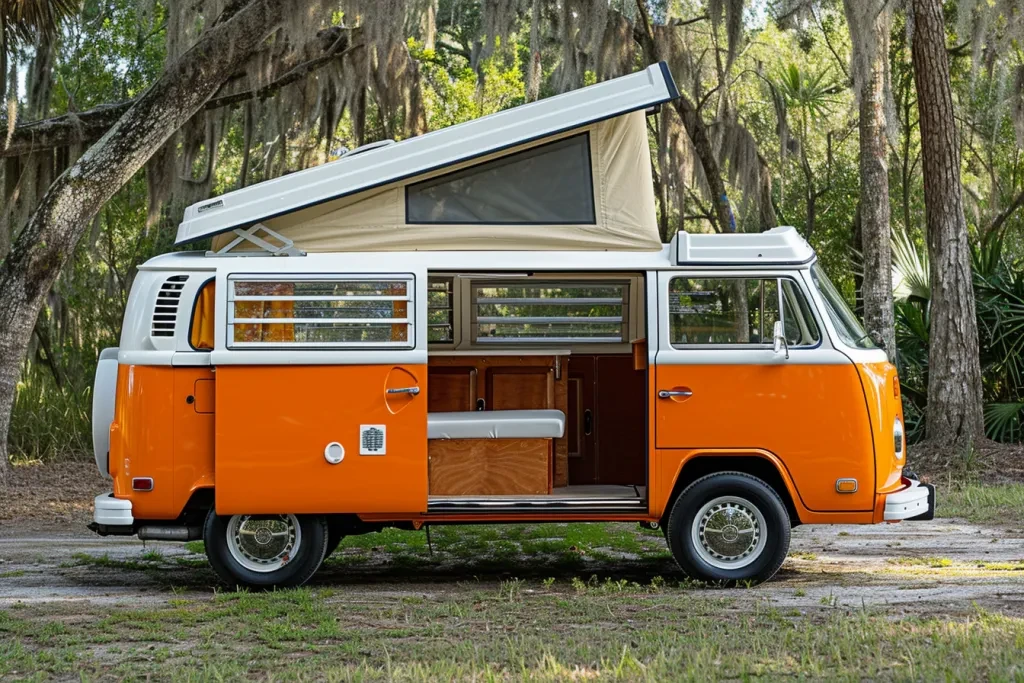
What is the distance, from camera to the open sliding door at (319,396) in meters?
7.85

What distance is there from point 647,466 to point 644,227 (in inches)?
61.6

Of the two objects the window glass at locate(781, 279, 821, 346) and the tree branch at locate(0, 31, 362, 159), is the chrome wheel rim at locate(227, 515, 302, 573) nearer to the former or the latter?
the window glass at locate(781, 279, 821, 346)

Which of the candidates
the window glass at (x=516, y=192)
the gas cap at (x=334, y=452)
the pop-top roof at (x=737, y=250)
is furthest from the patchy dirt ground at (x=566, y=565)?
the window glass at (x=516, y=192)

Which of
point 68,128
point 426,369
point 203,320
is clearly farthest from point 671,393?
point 68,128

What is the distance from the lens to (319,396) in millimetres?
7887

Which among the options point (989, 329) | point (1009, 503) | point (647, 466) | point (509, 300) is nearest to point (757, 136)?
point (989, 329)

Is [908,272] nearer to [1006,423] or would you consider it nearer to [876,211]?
[876,211]

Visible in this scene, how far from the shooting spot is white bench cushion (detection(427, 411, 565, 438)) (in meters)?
8.25

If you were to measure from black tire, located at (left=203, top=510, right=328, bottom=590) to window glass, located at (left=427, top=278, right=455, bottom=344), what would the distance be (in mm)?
2132

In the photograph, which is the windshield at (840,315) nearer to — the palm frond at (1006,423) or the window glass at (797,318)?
the window glass at (797,318)

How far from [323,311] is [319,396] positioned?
21.2 inches

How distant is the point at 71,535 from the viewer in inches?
430

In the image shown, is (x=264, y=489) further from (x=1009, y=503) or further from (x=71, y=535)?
(x=1009, y=503)

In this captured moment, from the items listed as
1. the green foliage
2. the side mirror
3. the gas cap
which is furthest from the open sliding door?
the green foliage
